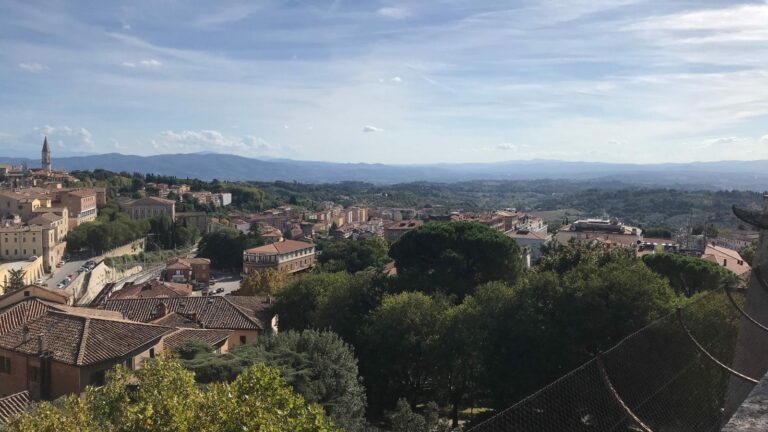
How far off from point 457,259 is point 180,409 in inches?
796

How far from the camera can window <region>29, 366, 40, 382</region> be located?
15.3 m

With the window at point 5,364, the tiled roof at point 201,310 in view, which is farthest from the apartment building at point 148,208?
the window at point 5,364

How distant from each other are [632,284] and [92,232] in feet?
181

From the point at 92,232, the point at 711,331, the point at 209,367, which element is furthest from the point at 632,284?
the point at 92,232

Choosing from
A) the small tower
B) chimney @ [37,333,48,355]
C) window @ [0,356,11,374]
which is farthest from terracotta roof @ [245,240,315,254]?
the small tower

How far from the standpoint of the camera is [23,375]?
51.3 feet

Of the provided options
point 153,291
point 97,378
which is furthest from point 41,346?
point 153,291

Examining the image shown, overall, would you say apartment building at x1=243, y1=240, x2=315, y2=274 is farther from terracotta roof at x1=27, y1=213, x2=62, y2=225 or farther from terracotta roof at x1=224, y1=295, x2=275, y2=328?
terracotta roof at x1=224, y1=295, x2=275, y2=328

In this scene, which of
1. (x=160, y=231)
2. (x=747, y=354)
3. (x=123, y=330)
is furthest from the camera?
(x=160, y=231)

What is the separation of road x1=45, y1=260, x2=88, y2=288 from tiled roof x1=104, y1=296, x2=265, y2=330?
25.0 metres

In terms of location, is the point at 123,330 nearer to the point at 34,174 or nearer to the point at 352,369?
the point at 352,369

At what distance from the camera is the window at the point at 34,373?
15336mm

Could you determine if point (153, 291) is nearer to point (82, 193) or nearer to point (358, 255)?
point (358, 255)

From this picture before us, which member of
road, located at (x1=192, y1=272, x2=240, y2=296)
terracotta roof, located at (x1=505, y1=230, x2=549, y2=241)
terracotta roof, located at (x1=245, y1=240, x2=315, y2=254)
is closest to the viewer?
road, located at (x1=192, y1=272, x2=240, y2=296)
